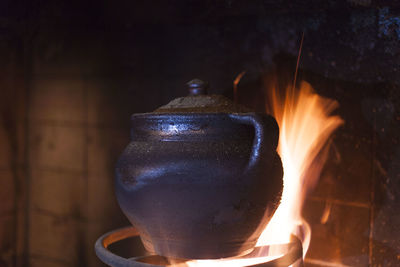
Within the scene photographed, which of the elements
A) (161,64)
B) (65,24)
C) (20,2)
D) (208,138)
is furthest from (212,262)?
(20,2)

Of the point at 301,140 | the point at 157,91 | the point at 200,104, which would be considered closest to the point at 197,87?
the point at 200,104

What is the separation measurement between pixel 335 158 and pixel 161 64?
1103mm

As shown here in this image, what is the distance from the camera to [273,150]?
1177mm

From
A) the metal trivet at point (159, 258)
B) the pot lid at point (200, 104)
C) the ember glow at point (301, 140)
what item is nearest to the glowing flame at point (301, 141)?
the ember glow at point (301, 140)

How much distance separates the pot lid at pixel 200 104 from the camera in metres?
1.26

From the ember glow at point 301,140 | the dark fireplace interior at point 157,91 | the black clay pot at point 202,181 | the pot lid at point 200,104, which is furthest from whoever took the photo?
the ember glow at point 301,140

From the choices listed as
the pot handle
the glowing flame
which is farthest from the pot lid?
the glowing flame

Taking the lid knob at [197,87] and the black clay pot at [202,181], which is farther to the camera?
the lid knob at [197,87]

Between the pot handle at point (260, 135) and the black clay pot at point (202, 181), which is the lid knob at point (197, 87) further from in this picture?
the pot handle at point (260, 135)

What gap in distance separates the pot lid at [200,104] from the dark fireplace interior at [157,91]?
0.72m

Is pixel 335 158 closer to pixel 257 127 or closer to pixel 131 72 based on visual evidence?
pixel 257 127

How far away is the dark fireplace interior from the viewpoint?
1.75 meters

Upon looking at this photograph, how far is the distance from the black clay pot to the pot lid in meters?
0.01

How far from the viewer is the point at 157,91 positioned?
2256 mm
